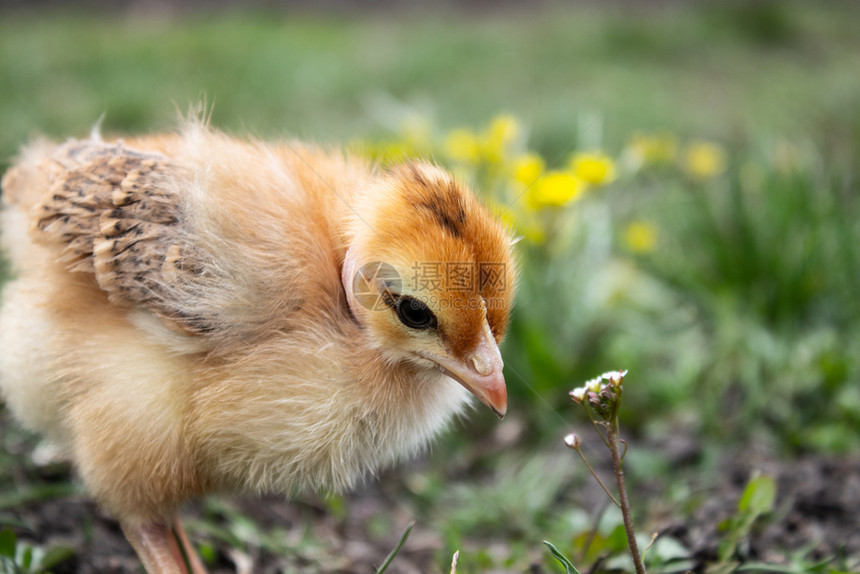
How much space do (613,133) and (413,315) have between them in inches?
212

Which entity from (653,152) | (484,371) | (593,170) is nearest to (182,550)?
(484,371)

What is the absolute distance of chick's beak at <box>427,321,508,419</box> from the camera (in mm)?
1860

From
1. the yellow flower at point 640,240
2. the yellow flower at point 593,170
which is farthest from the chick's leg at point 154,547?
the yellow flower at point 640,240

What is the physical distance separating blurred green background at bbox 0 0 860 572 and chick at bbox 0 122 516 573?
62cm

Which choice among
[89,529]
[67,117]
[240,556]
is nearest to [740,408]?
[240,556]

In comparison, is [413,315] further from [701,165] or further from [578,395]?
[701,165]

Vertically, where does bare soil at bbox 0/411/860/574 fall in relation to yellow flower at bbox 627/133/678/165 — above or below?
below

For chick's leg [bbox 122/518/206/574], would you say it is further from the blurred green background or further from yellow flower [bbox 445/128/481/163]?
yellow flower [bbox 445/128/481/163]

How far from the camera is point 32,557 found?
2203 mm

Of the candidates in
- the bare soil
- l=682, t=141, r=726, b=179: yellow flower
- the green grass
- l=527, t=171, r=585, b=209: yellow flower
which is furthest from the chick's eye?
the green grass

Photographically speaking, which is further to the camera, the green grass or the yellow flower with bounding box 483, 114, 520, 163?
the green grass

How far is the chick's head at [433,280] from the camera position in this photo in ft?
5.93

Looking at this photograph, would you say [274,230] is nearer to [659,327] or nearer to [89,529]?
[89,529]

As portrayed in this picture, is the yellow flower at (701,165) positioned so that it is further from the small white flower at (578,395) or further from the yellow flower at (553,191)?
the small white flower at (578,395)
